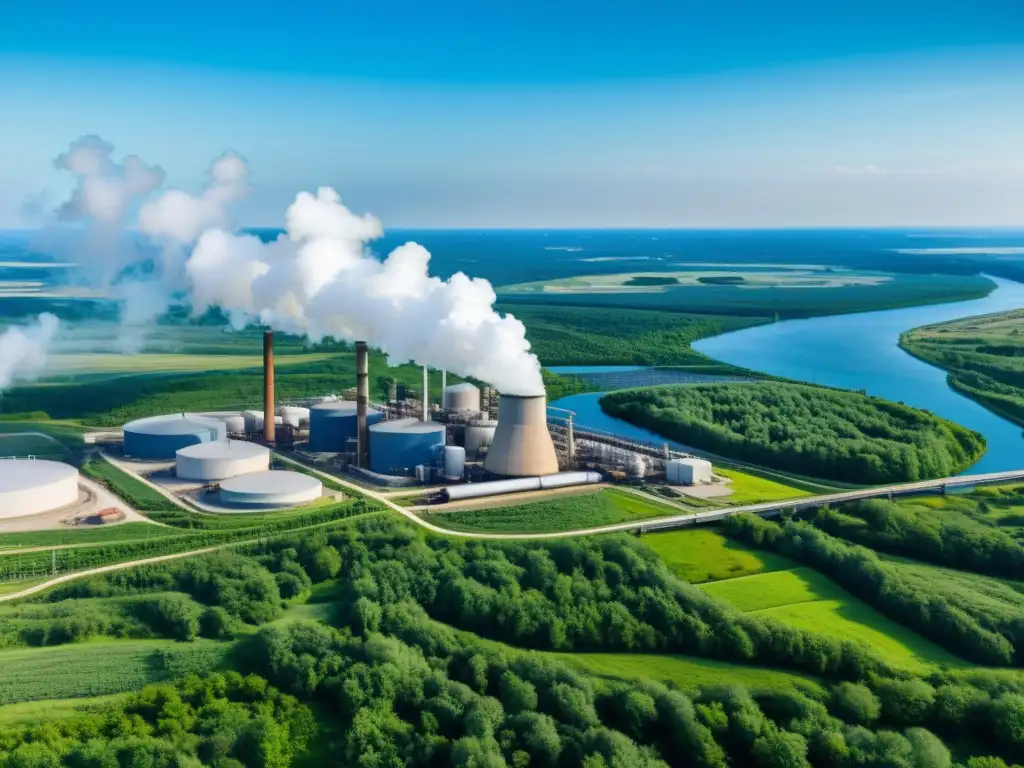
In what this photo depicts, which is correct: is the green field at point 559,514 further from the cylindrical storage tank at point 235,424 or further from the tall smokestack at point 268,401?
the cylindrical storage tank at point 235,424

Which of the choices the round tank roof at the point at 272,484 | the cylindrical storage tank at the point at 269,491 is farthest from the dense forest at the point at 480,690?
the round tank roof at the point at 272,484

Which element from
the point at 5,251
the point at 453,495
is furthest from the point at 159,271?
the point at 5,251

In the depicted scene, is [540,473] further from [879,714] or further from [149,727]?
[149,727]

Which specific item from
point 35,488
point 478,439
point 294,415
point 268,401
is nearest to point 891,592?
point 478,439

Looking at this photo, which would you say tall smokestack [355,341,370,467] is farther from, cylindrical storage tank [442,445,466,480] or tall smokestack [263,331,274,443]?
tall smokestack [263,331,274,443]

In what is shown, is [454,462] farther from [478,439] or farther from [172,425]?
[172,425]

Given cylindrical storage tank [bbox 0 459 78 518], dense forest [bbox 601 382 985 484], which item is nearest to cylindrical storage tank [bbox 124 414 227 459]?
cylindrical storage tank [bbox 0 459 78 518]
